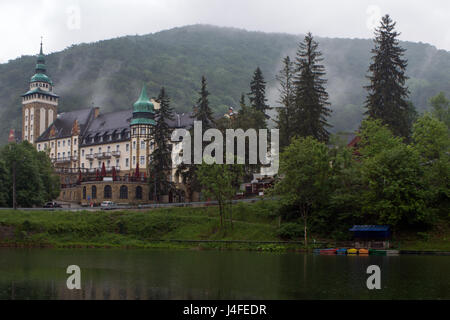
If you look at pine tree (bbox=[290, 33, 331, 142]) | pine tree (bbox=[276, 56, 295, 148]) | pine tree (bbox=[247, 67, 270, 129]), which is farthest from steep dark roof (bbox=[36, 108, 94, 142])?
pine tree (bbox=[290, 33, 331, 142])

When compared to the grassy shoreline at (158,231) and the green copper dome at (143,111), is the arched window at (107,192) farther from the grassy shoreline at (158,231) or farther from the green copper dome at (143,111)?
the green copper dome at (143,111)

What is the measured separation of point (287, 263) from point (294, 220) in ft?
80.2

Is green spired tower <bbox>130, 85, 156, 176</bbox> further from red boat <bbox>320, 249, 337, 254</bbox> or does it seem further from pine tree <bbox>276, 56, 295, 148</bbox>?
red boat <bbox>320, 249, 337, 254</bbox>

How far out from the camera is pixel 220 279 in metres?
33.1

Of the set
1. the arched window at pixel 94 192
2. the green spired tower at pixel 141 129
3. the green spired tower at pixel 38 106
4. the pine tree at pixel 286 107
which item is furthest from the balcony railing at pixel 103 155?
the pine tree at pixel 286 107

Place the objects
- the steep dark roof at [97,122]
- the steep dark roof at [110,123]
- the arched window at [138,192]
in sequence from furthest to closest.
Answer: the steep dark roof at [110,123], the steep dark roof at [97,122], the arched window at [138,192]

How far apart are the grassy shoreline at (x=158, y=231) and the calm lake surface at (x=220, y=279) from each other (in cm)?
1576

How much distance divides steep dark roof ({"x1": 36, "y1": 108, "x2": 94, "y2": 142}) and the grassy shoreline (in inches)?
2400

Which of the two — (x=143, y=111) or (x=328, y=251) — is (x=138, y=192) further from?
(x=328, y=251)

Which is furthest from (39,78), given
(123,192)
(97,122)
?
(123,192)

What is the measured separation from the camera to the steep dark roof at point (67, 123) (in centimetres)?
13362

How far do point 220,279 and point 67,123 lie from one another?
112 m

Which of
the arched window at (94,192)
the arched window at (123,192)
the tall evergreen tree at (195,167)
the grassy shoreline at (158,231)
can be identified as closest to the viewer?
the grassy shoreline at (158,231)
